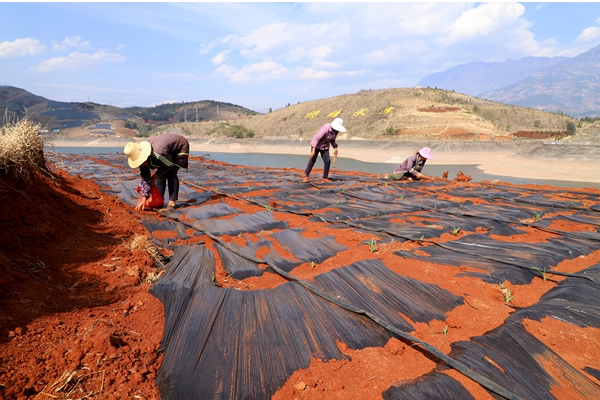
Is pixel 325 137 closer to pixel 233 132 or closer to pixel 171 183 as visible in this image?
pixel 171 183

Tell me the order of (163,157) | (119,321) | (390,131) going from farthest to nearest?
(390,131)
(163,157)
(119,321)

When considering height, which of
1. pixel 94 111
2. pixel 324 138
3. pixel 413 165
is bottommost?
pixel 413 165

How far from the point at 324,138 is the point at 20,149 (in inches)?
213

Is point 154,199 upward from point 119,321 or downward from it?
upward

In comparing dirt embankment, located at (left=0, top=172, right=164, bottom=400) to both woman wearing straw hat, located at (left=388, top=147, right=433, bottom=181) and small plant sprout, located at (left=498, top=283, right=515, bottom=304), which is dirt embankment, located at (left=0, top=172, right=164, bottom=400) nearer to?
small plant sprout, located at (left=498, top=283, right=515, bottom=304)

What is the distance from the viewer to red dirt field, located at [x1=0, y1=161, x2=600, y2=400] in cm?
157

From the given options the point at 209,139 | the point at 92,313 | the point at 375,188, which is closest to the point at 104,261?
the point at 92,313

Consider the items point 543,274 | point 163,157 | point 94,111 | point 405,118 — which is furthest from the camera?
point 94,111

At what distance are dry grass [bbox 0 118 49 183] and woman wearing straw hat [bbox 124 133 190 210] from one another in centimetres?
116

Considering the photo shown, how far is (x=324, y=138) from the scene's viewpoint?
24.5 ft

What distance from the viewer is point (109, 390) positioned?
5.00ft

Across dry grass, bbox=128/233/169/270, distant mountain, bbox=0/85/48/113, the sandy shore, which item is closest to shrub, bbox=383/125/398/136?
the sandy shore

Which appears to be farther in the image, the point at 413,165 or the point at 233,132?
the point at 233,132

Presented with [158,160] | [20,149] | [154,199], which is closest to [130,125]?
[154,199]
